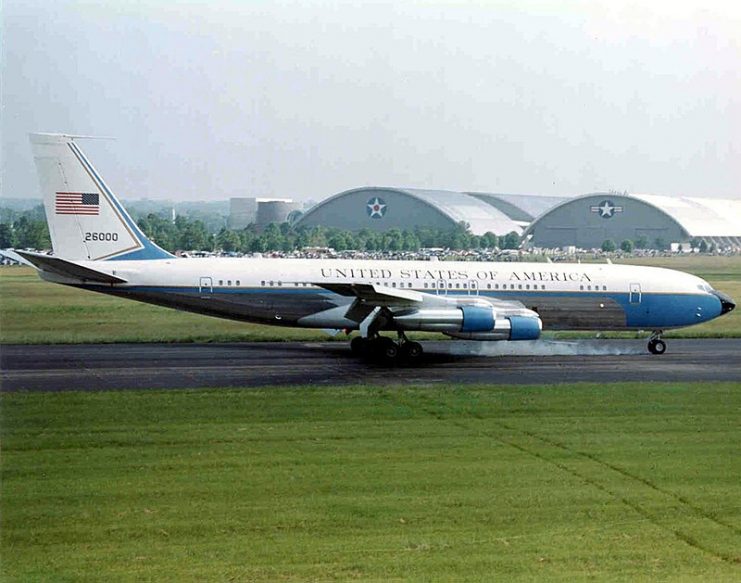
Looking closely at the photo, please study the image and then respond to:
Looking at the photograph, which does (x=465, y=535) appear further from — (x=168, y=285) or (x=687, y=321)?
(x=687, y=321)

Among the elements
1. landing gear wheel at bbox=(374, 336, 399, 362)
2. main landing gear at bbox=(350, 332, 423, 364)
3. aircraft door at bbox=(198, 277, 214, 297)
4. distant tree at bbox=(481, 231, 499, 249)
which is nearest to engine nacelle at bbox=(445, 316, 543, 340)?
main landing gear at bbox=(350, 332, 423, 364)

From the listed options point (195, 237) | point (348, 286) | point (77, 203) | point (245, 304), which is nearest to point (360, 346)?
point (348, 286)

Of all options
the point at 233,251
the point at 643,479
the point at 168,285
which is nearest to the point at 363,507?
the point at 643,479

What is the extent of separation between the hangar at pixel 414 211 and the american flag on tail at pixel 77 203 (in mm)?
11770

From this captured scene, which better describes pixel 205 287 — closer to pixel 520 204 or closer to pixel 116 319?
pixel 116 319

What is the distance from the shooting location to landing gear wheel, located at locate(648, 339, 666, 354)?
3103 cm

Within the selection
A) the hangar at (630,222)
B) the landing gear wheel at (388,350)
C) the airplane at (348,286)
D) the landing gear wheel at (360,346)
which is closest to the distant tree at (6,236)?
the airplane at (348,286)

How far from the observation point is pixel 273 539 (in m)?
11.0

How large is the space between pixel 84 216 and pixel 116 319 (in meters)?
5.53

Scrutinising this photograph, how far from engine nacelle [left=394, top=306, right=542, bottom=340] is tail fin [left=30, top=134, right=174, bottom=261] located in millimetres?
8367

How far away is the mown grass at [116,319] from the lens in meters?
31.2

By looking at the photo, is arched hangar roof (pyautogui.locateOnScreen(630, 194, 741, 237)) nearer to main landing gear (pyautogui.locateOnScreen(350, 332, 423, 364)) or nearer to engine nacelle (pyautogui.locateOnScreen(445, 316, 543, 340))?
engine nacelle (pyautogui.locateOnScreen(445, 316, 543, 340))

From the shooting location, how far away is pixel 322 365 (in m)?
26.4

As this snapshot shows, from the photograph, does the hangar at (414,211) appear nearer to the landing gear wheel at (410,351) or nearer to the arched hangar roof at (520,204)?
the arched hangar roof at (520,204)
